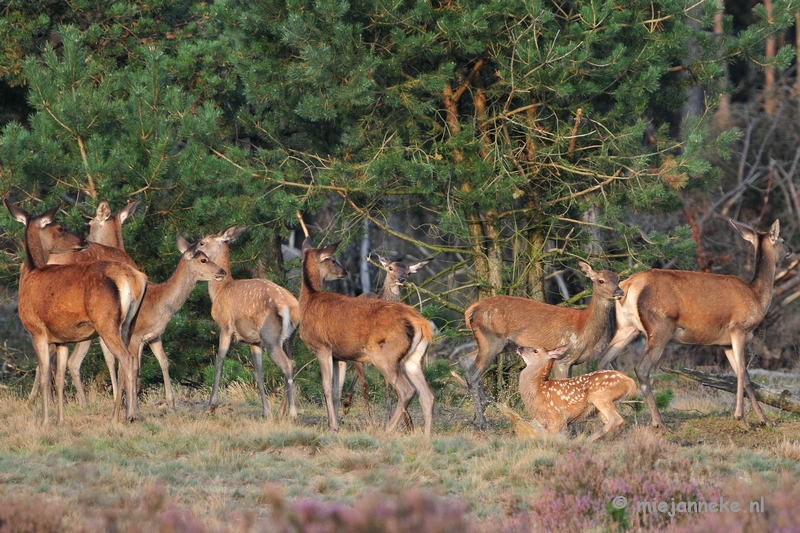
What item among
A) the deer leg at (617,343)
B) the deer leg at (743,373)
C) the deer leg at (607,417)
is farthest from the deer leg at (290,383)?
the deer leg at (743,373)

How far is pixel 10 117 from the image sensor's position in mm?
18672

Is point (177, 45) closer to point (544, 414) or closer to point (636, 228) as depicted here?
point (636, 228)

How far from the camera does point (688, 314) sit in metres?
12.1

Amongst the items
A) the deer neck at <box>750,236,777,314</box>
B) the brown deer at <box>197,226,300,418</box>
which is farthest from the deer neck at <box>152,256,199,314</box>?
the deer neck at <box>750,236,777,314</box>

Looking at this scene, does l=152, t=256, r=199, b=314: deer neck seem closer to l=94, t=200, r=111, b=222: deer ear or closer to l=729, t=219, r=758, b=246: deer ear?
l=94, t=200, r=111, b=222: deer ear

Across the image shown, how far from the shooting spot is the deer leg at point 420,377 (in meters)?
10.6

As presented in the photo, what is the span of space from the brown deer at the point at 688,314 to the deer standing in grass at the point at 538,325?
1.36 feet

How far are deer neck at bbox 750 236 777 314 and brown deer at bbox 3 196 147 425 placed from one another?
23.2ft

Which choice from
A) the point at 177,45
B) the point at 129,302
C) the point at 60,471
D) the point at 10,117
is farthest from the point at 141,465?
the point at 10,117

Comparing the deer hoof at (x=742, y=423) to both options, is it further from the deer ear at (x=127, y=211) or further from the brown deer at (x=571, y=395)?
the deer ear at (x=127, y=211)

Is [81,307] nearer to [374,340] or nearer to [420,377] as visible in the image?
[374,340]

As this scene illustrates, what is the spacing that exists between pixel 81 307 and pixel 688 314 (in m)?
6.59

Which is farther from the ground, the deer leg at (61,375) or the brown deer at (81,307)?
the brown deer at (81,307)

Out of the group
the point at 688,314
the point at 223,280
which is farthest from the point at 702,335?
the point at 223,280
